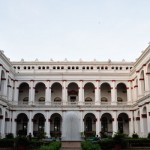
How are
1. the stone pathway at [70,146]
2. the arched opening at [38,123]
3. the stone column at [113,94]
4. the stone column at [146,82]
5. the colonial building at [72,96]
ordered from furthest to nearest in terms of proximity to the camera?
the arched opening at [38,123] < the stone column at [113,94] < the colonial building at [72,96] < the stone column at [146,82] < the stone pathway at [70,146]

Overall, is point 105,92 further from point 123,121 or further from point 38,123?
point 38,123

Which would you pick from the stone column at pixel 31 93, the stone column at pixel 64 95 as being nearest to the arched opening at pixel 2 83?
the stone column at pixel 31 93

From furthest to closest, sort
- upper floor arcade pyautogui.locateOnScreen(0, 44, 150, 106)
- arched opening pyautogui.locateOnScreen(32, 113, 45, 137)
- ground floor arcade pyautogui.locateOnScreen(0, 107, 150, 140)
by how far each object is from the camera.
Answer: arched opening pyautogui.locateOnScreen(32, 113, 45, 137) < upper floor arcade pyautogui.locateOnScreen(0, 44, 150, 106) < ground floor arcade pyautogui.locateOnScreen(0, 107, 150, 140)

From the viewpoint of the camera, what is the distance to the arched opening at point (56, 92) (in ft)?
171

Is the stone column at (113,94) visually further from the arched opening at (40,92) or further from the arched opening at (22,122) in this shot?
the arched opening at (22,122)

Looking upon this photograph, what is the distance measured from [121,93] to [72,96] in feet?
30.1

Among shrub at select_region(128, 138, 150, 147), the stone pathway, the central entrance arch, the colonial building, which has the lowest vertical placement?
the stone pathway

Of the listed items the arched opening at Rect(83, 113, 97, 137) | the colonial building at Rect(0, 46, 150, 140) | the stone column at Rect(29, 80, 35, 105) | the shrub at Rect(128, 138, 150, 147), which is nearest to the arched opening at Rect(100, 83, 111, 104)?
the colonial building at Rect(0, 46, 150, 140)

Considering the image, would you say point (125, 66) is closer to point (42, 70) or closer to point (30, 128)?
point (42, 70)

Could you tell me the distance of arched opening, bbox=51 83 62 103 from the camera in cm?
5219

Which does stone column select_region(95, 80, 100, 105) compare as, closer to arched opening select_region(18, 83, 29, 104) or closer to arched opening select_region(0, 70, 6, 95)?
arched opening select_region(18, 83, 29, 104)

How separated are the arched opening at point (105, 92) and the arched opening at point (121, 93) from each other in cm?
169

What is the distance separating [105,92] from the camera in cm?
5247

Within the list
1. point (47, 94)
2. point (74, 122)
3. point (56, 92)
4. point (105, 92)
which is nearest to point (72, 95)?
point (56, 92)
